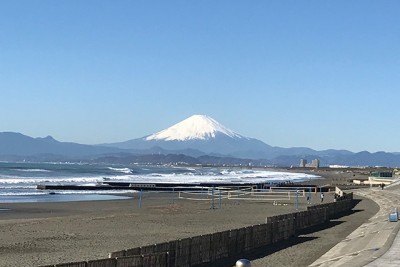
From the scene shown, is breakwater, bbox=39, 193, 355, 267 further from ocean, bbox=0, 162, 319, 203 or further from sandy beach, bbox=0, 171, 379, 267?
ocean, bbox=0, 162, 319, 203

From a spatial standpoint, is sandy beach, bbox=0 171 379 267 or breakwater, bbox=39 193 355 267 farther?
sandy beach, bbox=0 171 379 267

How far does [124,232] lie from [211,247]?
28.3 ft

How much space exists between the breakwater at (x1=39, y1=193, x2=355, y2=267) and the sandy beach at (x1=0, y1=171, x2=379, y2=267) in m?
0.66

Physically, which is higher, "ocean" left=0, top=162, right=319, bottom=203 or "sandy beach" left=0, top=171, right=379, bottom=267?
"ocean" left=0, top=162, right=319, bottom=203

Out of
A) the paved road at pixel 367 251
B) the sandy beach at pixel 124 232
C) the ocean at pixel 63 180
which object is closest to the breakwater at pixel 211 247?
the sandy beach at pixel 124 232

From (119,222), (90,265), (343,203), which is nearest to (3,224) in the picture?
(119,222)

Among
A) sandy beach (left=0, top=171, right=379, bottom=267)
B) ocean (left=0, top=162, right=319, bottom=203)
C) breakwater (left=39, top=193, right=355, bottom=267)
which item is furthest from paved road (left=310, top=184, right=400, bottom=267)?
ocean (left=0, top=162, right=319, bottom=203)

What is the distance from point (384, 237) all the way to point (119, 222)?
14.2 meters

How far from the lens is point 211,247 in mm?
19219

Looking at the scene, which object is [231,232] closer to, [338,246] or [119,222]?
[338,246]

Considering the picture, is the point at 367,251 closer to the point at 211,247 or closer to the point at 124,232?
the point at 211,247

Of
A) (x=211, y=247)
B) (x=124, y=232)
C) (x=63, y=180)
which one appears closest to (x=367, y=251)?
(x=211, y=247)

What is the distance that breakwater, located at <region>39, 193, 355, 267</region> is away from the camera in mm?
14375

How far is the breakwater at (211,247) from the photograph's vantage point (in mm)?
14375
